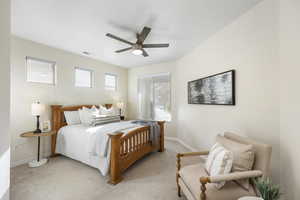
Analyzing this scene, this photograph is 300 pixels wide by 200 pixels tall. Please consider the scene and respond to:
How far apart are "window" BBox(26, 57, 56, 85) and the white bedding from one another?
4.14ft

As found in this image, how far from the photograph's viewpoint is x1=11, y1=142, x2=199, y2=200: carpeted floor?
1896mm

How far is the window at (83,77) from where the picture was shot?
12.8 ft

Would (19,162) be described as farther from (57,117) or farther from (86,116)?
(86,116)

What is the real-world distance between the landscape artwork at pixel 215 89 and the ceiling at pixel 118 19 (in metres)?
0.91

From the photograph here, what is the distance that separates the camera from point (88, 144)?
2.59 meters

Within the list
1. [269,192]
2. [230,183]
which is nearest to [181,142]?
[230,183]

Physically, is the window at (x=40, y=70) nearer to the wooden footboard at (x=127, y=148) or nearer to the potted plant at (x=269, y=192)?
the wooden footboard at (x=127, y=148)

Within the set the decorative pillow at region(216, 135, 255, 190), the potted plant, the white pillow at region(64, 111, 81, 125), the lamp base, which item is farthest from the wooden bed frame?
the potted plant

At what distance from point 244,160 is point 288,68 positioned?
110cm

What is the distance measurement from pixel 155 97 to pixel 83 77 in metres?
2.49

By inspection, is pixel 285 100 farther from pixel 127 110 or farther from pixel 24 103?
pixel 127 110

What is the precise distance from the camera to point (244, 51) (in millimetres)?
1989

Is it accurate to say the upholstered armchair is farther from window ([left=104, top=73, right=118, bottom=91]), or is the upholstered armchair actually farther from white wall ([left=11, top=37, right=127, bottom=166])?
window ([left=104, top=73, right=118, bottom=91])

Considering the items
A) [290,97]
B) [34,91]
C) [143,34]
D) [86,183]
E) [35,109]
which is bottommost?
[86,183]
